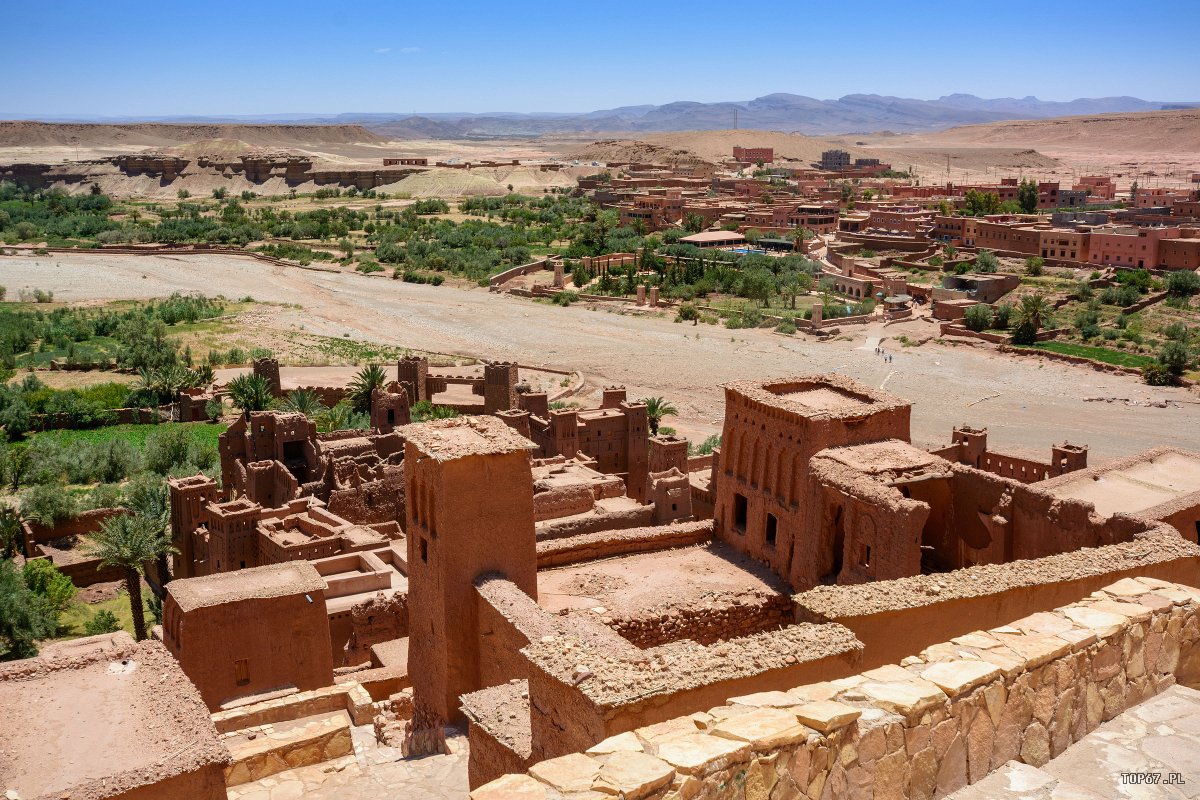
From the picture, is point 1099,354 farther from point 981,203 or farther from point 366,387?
point 981,203

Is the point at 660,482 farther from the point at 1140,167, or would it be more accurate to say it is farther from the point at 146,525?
the point at 1140,167

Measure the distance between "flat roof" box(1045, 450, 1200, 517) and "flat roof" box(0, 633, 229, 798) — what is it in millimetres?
9162

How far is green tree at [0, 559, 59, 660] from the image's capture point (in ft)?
56.3

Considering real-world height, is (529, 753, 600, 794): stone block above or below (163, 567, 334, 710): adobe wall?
above

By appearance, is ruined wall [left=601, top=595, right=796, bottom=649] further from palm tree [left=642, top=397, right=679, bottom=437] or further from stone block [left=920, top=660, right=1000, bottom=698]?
palm tree [left=642, top=397, right=679, bottom=437]

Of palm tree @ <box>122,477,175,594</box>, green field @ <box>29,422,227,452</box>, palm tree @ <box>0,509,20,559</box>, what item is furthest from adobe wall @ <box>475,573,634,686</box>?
green field @ <box>29,422,227,452</box>

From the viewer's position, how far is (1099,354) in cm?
4284

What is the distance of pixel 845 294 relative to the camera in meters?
55.7

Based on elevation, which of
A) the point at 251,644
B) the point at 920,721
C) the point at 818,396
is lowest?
the point at 251,644

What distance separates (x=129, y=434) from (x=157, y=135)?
15834 cm

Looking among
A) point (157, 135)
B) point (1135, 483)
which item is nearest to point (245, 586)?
point (1135, 483)

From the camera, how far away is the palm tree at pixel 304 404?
30.8 m

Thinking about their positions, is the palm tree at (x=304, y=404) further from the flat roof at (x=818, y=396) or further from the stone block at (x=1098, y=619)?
the stone block at (x=1098, y=619)

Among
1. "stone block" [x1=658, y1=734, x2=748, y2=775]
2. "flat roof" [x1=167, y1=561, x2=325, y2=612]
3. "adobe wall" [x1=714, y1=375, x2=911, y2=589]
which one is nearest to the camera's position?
"stone block" [x1=658, y1=734, x2=748, y2=775]
